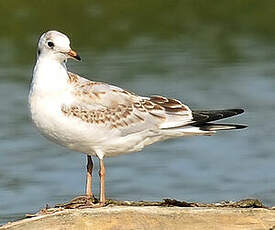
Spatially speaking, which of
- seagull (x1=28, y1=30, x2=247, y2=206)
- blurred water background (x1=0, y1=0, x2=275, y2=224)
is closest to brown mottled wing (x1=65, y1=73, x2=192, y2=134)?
seagull (x1=28, y1=30, x2=247, y2=206)

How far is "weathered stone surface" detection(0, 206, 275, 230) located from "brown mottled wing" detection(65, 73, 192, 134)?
94 cm

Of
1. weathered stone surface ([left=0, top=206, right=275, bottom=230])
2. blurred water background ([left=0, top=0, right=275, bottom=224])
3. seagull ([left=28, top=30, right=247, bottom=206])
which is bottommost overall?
weathered stone surface ([left=0, top=206, right=275, bottom=230])

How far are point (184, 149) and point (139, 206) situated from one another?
22.5 ft

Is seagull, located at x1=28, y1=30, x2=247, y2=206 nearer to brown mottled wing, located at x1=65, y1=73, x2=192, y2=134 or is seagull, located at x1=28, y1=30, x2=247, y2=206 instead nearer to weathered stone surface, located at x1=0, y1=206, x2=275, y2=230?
brown mottled wing, located at x1=65, y1=73, x2=192, y2=134

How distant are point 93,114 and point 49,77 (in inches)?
20.4

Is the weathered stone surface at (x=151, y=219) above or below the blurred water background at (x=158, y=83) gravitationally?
below

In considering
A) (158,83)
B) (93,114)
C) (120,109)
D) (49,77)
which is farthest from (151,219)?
(158,83)

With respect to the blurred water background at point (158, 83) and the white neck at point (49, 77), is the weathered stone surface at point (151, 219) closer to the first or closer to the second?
the white neck at point (49, 77)

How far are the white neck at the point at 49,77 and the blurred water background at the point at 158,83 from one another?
4.53 m

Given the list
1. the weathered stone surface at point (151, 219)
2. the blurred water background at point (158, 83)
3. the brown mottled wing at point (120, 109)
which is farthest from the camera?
the blurred water background at point (158, 83)

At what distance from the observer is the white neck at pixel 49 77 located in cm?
1124

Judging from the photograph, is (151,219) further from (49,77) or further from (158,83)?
(158,83)

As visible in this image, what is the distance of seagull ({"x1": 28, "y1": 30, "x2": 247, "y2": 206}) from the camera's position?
36.8 feet

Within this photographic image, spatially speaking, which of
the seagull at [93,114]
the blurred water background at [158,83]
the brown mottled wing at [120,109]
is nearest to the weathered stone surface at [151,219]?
the seagull at [93,114]
